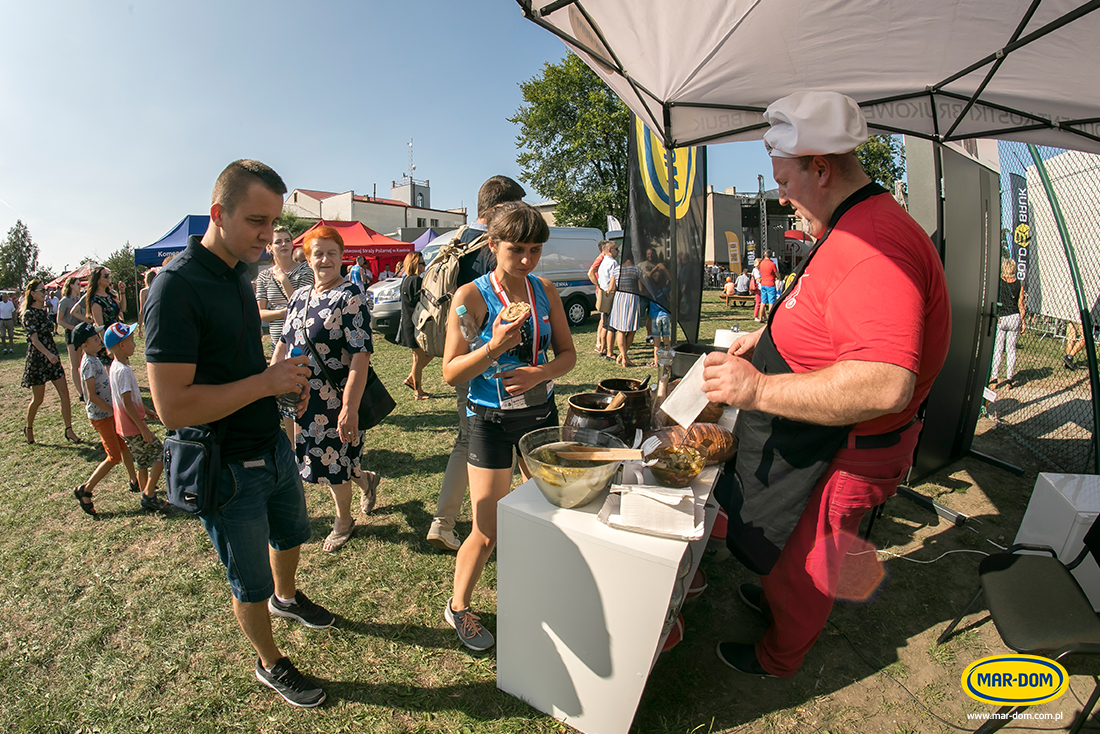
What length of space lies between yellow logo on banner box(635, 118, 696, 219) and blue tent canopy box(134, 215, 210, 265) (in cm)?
1383

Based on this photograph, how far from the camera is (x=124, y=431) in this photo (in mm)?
3510

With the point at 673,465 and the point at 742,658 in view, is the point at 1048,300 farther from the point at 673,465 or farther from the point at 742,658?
the point at 673,465

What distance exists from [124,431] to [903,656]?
488 cm

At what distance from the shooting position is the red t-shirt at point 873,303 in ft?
4.49

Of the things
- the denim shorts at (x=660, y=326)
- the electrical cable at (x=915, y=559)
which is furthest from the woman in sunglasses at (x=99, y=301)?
the electrical cable at (x=915, y=559)

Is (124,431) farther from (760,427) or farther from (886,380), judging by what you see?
(886,380)

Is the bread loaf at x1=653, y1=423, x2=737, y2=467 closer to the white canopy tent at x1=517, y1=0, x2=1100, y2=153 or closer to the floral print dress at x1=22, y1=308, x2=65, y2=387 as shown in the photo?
the white canopy tent at x1=517, y1=0, x2=1100, y2=153

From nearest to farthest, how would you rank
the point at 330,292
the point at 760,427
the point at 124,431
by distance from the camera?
the point at 760,427 < the point at 330,292 < the point at 124,431

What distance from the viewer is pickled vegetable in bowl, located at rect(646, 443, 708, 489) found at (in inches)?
66.9

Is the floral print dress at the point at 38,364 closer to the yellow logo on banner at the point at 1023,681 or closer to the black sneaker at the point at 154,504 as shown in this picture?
the black sneaker at the point at 154,504

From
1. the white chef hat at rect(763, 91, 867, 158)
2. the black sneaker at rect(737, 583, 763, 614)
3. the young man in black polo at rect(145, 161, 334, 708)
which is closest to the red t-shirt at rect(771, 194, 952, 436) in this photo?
the white chef hat at rect(763, 91, 867, 158)

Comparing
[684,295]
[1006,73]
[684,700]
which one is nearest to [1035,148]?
[1006,73]

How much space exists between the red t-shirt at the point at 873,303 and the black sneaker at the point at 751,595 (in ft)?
4.58

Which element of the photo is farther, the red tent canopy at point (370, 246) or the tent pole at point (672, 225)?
the red tent canopy at point (370, 246)
